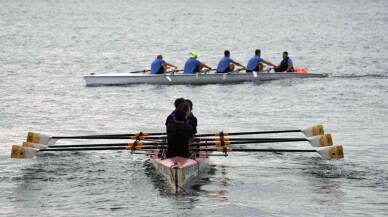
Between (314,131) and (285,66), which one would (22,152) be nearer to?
(314,131)

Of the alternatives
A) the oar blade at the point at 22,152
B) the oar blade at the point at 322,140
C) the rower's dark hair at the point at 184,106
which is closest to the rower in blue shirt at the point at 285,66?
the oar blade at the point at 322,140

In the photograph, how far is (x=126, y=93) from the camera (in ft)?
123

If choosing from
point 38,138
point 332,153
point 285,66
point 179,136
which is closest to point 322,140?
point 332,153

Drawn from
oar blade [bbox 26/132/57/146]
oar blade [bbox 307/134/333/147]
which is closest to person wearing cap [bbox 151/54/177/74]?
oar blade [bbox 26/132/57/146]

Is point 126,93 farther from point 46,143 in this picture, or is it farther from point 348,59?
point 348,59

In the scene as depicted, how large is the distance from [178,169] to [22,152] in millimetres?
4589

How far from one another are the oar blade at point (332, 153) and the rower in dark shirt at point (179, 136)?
→ 352cm

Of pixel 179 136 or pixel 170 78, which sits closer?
pixel 179 136

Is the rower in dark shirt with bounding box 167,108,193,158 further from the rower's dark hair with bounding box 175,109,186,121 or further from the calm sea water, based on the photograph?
the calm sea water

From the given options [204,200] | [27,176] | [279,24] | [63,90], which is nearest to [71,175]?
[27,176]

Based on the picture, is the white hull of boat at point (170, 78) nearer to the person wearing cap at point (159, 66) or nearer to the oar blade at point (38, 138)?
the person wearing cap at point (159, 66)

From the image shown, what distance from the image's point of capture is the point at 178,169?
18.5 metres

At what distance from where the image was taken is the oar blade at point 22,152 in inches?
822

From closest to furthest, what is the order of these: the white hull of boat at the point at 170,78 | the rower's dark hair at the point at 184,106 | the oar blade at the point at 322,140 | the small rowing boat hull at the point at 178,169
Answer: the small rowing boat hull at the point at 178,169, the rower's dark hair at the point at 184,106, the oar blade at the point at 322,140, the white hull of boat at the point at 170,78
